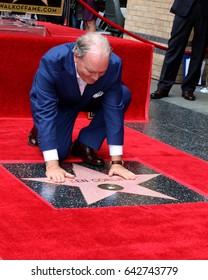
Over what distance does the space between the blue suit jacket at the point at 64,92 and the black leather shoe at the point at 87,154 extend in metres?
0.27

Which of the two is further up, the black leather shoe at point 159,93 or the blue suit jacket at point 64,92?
the blue suit jacket at point 64,92

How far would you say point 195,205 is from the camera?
3902 millimetres

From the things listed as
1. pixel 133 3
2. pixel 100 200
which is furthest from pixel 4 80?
pixel 133 3

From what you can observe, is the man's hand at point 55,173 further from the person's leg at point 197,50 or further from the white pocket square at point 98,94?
the person's leg at point 197,50

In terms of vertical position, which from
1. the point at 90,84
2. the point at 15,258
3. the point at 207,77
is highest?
the point at 90,84

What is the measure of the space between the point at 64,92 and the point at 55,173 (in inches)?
20.7

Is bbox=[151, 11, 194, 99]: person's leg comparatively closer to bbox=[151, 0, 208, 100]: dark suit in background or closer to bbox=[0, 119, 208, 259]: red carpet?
bbox=[151, 0, 208, 100]: dark suit in background

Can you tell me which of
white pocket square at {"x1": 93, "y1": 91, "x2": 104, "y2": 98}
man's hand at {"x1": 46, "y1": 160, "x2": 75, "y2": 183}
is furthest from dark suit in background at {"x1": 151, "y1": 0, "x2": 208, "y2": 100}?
man's hand at {"x1": 46, "y1": 160, "x2": 75, "y2": 183}

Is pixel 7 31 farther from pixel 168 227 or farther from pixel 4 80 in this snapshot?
pixel 168 227

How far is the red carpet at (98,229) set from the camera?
10.2 ft

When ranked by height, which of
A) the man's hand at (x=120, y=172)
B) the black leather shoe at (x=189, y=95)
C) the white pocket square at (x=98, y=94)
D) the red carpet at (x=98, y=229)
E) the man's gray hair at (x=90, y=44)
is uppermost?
the man's gray hair at (x=90, y=44)

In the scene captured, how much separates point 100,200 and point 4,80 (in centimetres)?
213

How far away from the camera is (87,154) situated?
4629mm

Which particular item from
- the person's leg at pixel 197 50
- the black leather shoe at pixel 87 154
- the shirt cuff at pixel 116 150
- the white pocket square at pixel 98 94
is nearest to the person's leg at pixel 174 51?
the person's leg at pixel 197 50
